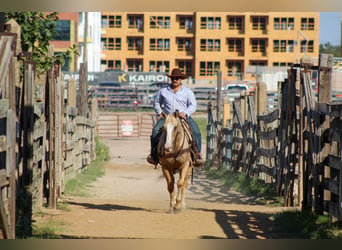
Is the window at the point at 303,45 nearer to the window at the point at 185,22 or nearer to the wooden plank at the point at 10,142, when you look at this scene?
the window at the point at 185,22

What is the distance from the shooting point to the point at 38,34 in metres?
15.5

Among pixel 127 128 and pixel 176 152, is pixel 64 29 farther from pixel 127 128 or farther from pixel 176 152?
pixel 176 152

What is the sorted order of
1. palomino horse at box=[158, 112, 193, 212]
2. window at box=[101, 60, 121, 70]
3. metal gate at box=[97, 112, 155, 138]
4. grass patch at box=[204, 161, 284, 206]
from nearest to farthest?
palomino horse at box=[158, 112, 193, 212], grass patch at box=[204, 161, 284, 206], metal gate at box=[97, 112, 155, 138], window at box=[101, 60, 121, 70]

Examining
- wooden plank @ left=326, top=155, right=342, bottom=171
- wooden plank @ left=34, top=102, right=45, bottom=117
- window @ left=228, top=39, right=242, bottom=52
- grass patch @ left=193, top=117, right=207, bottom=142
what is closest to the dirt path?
wooden plank @ left=326, top=155, right=342, bottom=171

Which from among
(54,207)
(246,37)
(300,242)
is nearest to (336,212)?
(300,242)

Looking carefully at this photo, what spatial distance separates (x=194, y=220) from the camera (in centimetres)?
1336

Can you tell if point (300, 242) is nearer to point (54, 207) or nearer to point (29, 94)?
point (29, 94)

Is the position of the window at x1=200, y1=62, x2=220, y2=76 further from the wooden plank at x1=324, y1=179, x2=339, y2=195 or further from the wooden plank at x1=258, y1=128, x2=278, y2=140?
the wooden plank at x1=324, y1=179, x2=339, y2=195

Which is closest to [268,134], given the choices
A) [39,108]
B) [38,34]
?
[38,34]

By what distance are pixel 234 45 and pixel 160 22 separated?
8268mm

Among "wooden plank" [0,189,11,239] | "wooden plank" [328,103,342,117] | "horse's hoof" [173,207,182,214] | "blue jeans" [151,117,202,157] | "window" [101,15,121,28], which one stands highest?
"window" [101,15,121,28]

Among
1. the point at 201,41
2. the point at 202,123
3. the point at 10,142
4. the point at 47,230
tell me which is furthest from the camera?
the point at 201,41

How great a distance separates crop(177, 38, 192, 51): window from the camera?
93.4 metres

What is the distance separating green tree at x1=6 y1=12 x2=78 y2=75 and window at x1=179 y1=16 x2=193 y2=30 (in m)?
77.8
